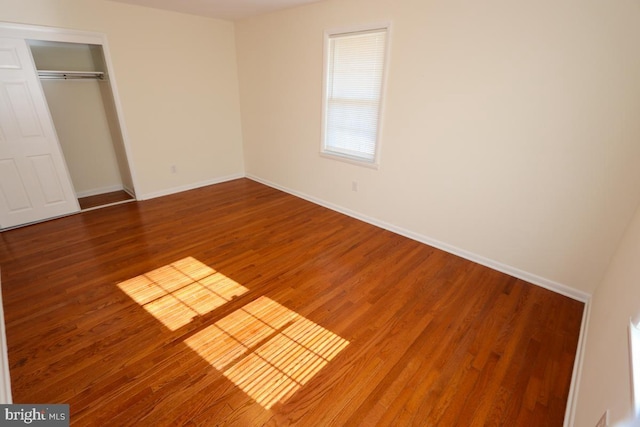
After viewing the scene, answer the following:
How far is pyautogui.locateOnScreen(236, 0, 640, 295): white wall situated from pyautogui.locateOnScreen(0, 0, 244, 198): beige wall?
59.1 inches

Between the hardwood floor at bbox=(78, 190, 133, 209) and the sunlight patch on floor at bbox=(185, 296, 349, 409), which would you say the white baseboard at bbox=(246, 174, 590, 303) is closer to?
the sunlight patch on floor at bbox=(185, 296, 349, 409)

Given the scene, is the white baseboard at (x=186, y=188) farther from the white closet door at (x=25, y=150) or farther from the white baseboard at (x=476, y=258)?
the white baseboard at (x=476, y=258)

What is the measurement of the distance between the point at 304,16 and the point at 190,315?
354 cm

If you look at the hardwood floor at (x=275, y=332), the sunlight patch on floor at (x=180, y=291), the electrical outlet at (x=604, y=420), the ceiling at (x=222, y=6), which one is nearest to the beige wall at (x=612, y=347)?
the electrical outlet at (x=604, y=420)

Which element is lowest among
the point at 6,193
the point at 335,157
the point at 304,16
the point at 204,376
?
the point at 204,376

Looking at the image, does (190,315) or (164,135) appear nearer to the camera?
(190,315)

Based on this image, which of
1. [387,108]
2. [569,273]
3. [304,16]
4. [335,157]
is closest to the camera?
[569,273]

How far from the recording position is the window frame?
287 cm

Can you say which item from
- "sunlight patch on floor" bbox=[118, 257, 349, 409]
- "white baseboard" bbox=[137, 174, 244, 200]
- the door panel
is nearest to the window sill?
"sunlight patch on floor" bbox=[118, 257, 349, 409]

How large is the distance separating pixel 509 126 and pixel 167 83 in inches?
165

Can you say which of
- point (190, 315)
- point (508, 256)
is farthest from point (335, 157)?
point (190, 315)

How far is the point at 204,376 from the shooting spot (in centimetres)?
164

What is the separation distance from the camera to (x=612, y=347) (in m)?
1.25

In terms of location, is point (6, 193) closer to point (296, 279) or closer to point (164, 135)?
point (164, 135)
